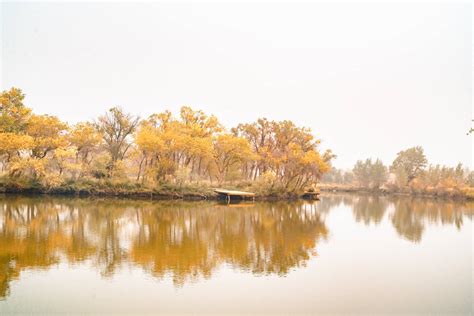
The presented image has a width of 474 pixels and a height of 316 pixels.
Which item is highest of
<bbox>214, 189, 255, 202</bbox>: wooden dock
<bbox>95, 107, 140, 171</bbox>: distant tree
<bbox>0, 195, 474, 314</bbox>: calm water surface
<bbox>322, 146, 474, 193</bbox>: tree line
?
<bbox>95, 107, 140, 171</bbox>: distant tree

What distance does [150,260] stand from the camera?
1324cm

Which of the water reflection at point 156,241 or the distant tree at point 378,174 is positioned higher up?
the distant tree at point 378,174

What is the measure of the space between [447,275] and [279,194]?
Result: 3642 centimetres

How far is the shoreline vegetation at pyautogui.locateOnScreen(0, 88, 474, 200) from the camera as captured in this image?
37.4 m

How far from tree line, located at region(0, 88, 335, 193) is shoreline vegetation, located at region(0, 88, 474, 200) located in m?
0.09

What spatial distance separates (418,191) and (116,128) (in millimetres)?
64064

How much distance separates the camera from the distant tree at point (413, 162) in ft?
281

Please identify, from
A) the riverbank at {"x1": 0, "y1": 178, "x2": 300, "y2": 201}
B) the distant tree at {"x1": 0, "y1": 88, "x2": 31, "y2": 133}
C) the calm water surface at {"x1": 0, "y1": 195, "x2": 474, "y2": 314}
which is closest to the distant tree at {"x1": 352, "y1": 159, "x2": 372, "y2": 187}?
the riverbank at {"x1": 0, "y1": 178, "x2": 300, "y2": 201}

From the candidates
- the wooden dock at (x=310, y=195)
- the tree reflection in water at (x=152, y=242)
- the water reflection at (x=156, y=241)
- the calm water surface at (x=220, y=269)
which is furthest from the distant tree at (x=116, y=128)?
the wooden dock at (x=310, y=195)

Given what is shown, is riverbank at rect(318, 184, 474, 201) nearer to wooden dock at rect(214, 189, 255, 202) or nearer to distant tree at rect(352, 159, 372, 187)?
distant tree at rect(352, 159, 372, 187)

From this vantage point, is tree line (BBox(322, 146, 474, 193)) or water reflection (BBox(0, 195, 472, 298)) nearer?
water reflection (BBox(0, 195, 472, 298))

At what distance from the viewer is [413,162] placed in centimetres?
8638

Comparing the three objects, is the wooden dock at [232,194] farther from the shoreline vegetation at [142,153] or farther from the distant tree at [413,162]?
the distant tree at [413,162]

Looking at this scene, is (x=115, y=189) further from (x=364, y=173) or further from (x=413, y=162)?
(x=413, y=162)
